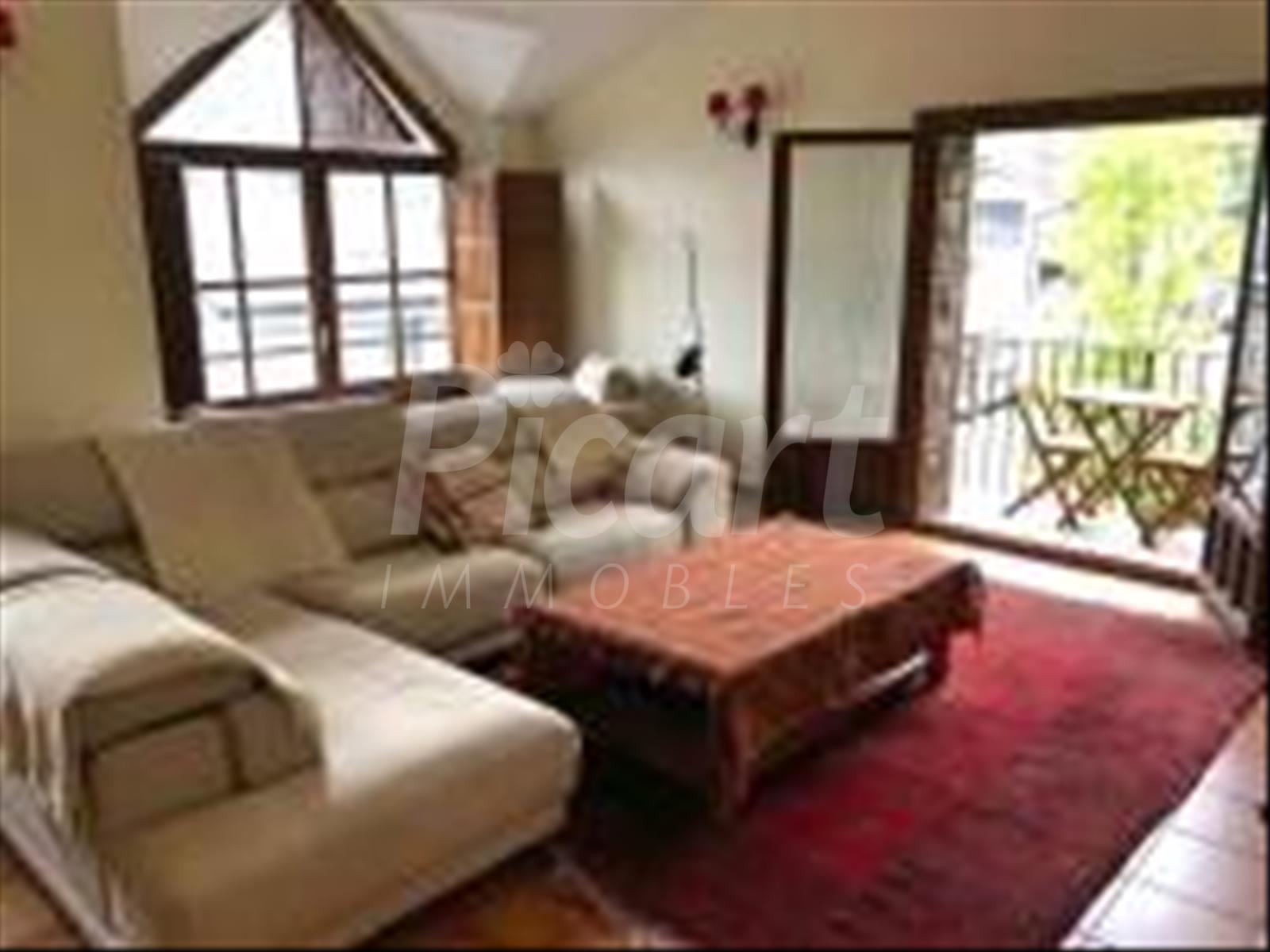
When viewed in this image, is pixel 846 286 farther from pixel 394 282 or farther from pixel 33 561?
pixel 33 561

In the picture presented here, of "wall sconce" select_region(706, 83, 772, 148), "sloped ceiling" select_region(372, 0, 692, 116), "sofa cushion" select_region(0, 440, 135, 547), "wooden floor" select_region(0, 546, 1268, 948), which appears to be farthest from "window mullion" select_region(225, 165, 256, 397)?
"wooden floor" select_region(0, 546, 1268, 948)

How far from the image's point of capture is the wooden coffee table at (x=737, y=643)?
247 centimetres

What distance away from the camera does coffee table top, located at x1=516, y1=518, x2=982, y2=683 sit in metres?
2.55

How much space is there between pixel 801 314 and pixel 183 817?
144 inches

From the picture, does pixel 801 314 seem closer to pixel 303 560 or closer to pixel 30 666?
pixel 303 560

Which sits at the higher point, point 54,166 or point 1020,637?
point 54,166

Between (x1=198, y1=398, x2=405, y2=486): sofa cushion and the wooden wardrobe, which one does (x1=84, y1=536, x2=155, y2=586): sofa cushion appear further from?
the wooden wardrobe

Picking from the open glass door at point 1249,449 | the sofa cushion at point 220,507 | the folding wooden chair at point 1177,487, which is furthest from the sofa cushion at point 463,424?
the open glass door at point 1249,449

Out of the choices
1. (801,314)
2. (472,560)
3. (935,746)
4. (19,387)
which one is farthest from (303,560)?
(801,314)

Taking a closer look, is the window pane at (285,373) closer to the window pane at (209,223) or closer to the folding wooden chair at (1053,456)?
the window pane at (209,223)

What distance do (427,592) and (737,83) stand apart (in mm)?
2836

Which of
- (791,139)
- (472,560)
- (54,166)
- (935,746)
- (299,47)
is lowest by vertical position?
(935,746)

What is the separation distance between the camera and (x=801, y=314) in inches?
191

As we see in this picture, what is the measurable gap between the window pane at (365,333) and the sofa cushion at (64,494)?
2.24 metres
